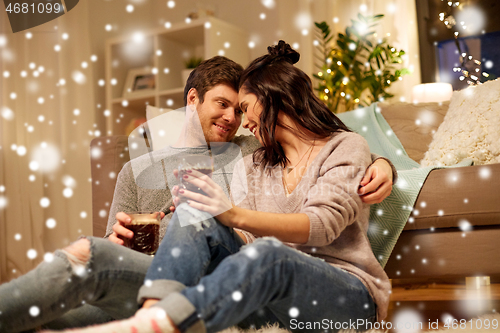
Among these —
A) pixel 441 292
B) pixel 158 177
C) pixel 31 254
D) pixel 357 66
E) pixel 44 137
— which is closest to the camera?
pixel 158 177

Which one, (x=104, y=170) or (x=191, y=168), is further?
(x=104, y=170)

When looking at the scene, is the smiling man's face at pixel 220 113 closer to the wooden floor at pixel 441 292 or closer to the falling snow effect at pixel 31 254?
the wooden floor at pixel 441 292

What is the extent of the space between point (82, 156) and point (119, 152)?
3.70 ft

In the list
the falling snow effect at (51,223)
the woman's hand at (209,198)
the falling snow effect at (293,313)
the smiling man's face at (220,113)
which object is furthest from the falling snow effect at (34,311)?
the falling snow effect at (51,223)

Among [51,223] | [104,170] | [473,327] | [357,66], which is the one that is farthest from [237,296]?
[357,66]

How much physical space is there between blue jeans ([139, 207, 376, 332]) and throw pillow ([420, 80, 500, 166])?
0.79m

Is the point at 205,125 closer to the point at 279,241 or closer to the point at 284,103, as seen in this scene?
the point at 284,103

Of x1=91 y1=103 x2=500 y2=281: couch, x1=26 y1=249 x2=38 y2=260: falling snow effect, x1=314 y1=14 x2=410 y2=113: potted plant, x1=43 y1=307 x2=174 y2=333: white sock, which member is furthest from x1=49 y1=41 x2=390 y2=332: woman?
x1=26 y1=249 x2=38 y2=260: falling snow effect

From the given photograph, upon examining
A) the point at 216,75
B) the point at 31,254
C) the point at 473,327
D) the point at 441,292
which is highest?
the point at 216,75

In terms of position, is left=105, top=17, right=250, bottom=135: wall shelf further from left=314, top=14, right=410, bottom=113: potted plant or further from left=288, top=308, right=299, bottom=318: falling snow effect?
left=288, top=308, right=299, bottom=318: falling snow effect

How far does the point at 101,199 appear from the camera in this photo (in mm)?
1494

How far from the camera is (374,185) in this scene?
0.90 meters

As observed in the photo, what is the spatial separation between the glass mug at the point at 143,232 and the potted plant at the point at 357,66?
5.96ft

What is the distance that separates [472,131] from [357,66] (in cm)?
116
